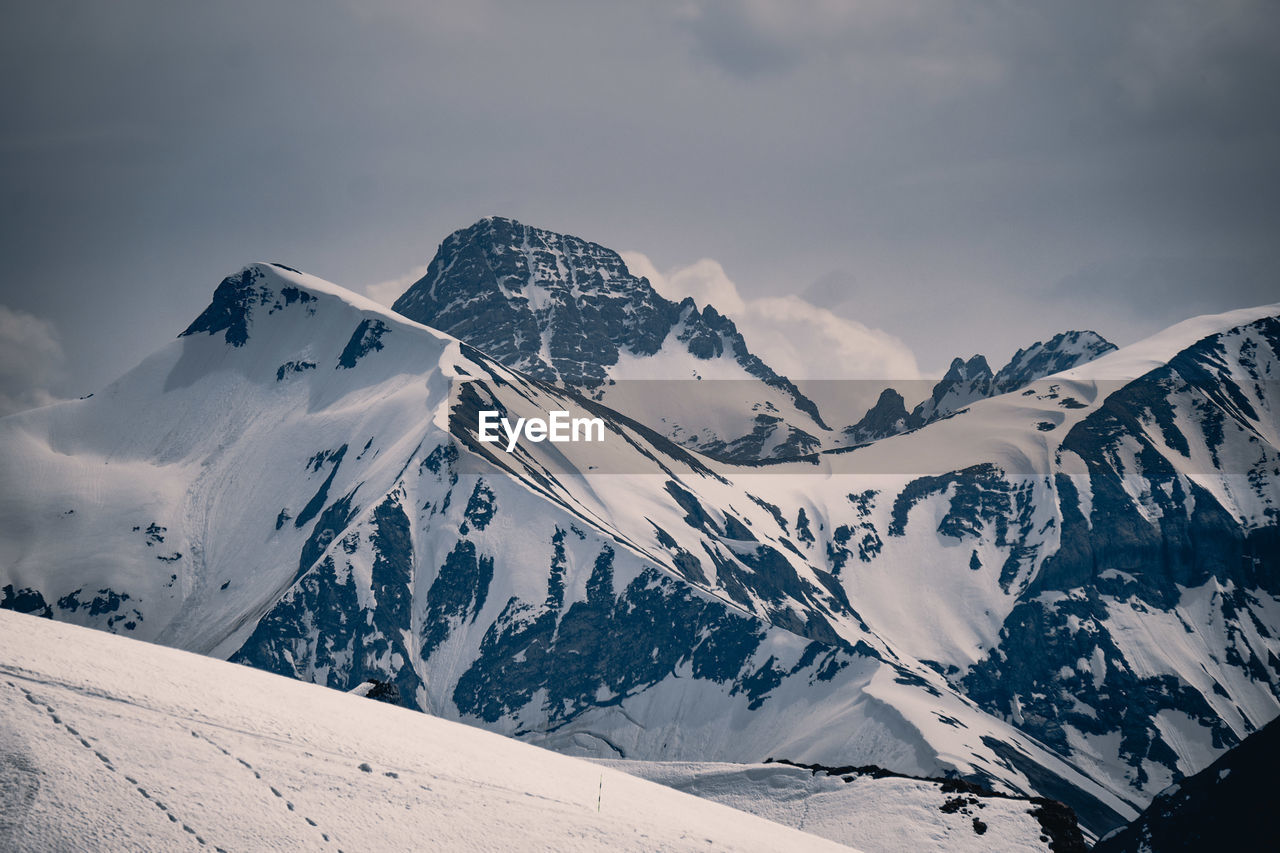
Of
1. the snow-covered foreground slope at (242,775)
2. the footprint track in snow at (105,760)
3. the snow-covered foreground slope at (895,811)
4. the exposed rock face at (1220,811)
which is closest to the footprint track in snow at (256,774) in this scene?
the snow-covered foreground slope at (242,775)

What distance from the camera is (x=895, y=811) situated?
100 metres

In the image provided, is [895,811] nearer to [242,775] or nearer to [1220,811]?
[242,775]

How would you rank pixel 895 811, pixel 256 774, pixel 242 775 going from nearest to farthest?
pixel 242 775 < pixel 256 774 < pixel 895 811

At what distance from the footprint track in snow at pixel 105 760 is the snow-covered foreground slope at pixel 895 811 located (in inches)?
2515

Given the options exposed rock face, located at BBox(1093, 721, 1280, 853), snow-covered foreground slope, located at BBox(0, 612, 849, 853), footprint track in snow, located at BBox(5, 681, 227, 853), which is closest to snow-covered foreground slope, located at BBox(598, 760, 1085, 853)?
snow-covered foreground slope, located at BBox(0, 612, 849, 853)

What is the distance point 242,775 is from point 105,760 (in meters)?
4.95

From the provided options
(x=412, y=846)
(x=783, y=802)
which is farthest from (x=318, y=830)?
(x=783, y=802)

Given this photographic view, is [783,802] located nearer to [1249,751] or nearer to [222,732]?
[222,732]

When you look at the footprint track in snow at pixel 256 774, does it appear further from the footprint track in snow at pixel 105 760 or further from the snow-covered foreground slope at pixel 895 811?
the snow-covered foreground slope at pixel 895 811

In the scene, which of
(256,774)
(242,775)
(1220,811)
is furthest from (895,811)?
(1220,811)

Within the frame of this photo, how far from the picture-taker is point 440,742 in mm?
57469

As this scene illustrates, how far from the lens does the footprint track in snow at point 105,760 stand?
40.7 meters

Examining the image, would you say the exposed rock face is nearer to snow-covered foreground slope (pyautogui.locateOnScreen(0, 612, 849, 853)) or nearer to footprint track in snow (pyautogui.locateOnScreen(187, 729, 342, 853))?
snow-covered foreground slope (pyautogui.locateOnScreen(0, 612, 849, 853))

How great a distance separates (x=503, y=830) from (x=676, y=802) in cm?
1723
